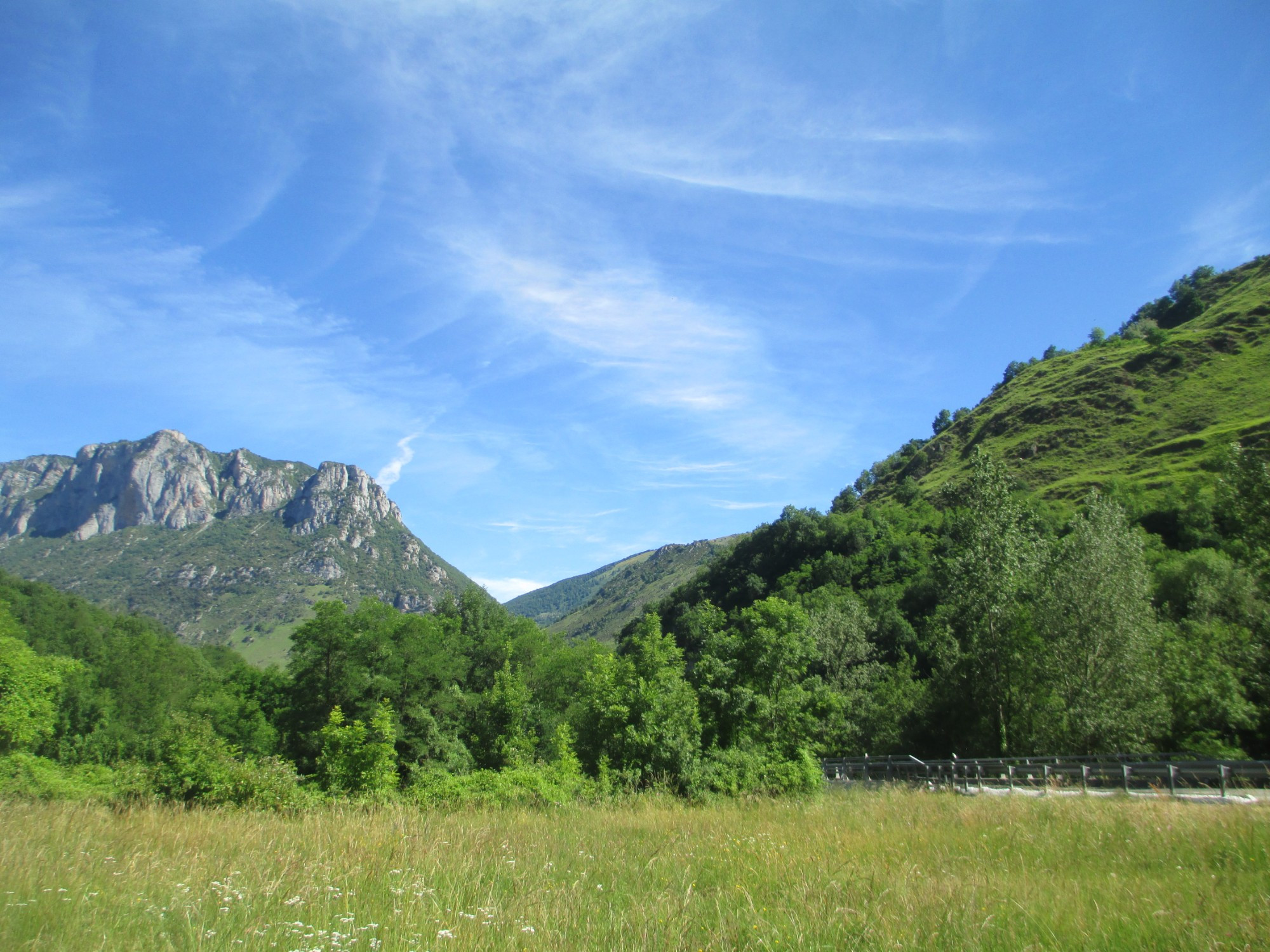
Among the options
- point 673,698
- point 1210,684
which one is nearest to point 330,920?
point 673,698

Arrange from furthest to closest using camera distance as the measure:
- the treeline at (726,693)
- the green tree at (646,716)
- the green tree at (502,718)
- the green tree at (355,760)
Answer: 1. the green tree at (502,718)
2. the green tree at (355,760)
3. the green tree at (646,716)
4. the treeline at (726,693)

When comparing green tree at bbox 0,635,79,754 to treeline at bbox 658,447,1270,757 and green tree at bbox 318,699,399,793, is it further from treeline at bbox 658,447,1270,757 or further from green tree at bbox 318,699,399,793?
treeline at bbox 658,447,1270,757

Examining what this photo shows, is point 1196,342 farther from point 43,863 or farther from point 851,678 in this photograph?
point 43,863

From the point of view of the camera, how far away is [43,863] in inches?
174

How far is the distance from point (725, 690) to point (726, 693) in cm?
57

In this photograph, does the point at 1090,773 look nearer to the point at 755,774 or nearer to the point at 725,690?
the point at 755,774

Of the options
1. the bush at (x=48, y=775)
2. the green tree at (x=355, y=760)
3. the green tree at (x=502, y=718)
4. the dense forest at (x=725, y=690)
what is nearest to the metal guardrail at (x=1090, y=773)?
the dense forest at (x=725, y=690)

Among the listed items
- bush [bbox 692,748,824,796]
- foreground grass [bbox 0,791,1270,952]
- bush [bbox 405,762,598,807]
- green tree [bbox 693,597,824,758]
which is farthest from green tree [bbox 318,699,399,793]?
foreground grass [bbox 0,791,1270,952]

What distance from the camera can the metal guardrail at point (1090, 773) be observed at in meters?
14.8

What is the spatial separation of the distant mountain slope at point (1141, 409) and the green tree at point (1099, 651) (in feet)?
215

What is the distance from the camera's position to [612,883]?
4801 mm

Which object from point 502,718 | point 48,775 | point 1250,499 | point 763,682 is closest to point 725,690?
point 763,682

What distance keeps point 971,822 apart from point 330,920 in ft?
21.7

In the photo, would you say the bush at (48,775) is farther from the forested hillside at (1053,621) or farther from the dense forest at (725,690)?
the forested hillside at (1053,621)
